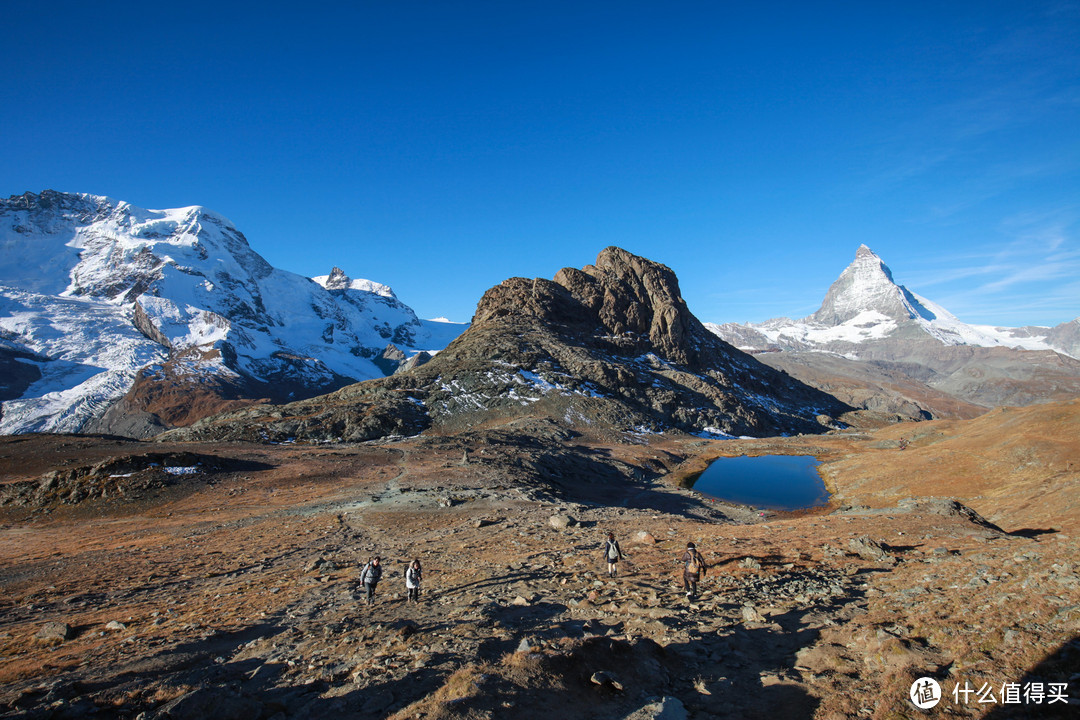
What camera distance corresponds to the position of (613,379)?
119500 mm

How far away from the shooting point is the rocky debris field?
930cm

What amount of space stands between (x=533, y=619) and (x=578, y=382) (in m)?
101

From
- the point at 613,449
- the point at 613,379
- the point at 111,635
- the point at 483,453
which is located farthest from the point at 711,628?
the point at 613,379

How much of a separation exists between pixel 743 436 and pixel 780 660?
369 feet

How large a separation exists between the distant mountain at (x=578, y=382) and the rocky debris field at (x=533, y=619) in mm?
57942

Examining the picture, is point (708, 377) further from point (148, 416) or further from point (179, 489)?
point (148, 416)

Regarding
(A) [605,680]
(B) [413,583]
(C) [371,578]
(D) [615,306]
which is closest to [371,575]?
(C) [371,578]

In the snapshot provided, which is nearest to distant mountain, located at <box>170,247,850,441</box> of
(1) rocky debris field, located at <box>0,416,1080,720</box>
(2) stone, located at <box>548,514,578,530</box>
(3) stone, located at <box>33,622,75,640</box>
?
(2) stone, located at <box>548,514,578,530</box>

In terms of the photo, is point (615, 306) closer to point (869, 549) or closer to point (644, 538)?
point (644, 538)

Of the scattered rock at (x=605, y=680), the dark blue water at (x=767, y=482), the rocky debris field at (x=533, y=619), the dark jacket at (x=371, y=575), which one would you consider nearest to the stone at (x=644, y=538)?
the rocky debris field at (x=533, y=619)

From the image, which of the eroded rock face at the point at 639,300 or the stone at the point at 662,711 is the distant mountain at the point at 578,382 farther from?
the stone at the point at 662,711

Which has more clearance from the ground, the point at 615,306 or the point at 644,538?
the point at 615,306

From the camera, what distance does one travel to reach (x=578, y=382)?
11506cm

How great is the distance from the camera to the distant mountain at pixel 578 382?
8962cm
